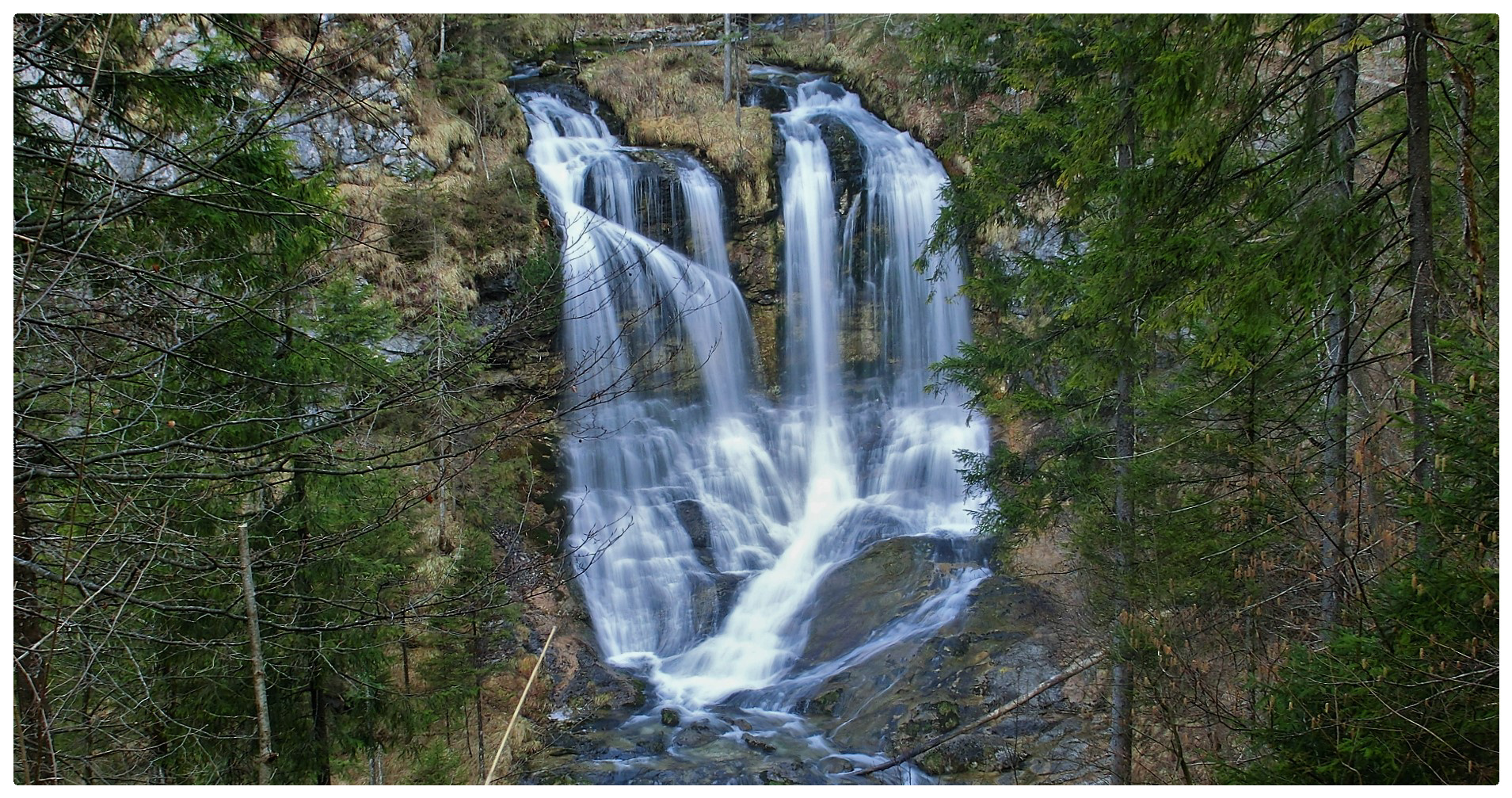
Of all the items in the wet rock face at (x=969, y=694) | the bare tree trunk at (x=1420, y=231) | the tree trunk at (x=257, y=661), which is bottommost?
the wet rock face at (x=969, y=694)

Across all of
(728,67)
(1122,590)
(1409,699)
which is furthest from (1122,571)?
(728,67)

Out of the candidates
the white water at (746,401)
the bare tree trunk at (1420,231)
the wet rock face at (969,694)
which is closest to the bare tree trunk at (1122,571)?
the wet rock face at (969,694)

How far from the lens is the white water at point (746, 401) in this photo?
11398 mm

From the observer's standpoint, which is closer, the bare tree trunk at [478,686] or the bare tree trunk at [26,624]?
the bare tree trunk at [26,624]

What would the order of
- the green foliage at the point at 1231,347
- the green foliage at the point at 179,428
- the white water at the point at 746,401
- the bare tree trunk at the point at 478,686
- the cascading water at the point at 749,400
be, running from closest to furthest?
1. the green foliage at the point at 179,428
2. the green foliage at the point at 1231,347
3. the bare tree trunk at the point at 478,686
4. the cascading water at the point at 749,400
5. the white water at the point at 746,401

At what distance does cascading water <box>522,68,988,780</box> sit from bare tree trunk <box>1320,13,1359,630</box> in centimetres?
543

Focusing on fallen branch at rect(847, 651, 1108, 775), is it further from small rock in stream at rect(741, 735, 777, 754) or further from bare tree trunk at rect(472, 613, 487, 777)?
bare tree trunk at rect(472, 613, 487, 777)

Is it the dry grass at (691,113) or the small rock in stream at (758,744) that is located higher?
the dry grass at (691,113)

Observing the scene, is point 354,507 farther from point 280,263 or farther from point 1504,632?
point 1504,632

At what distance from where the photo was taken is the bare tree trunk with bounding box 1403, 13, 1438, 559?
2977 mm

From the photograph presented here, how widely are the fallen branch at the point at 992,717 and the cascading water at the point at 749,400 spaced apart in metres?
2.38

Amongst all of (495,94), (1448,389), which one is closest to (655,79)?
(495,94)

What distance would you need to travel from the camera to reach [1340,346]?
12.8 ft

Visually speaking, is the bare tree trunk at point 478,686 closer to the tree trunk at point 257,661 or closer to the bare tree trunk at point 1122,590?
the tree trunk at point 257,661
